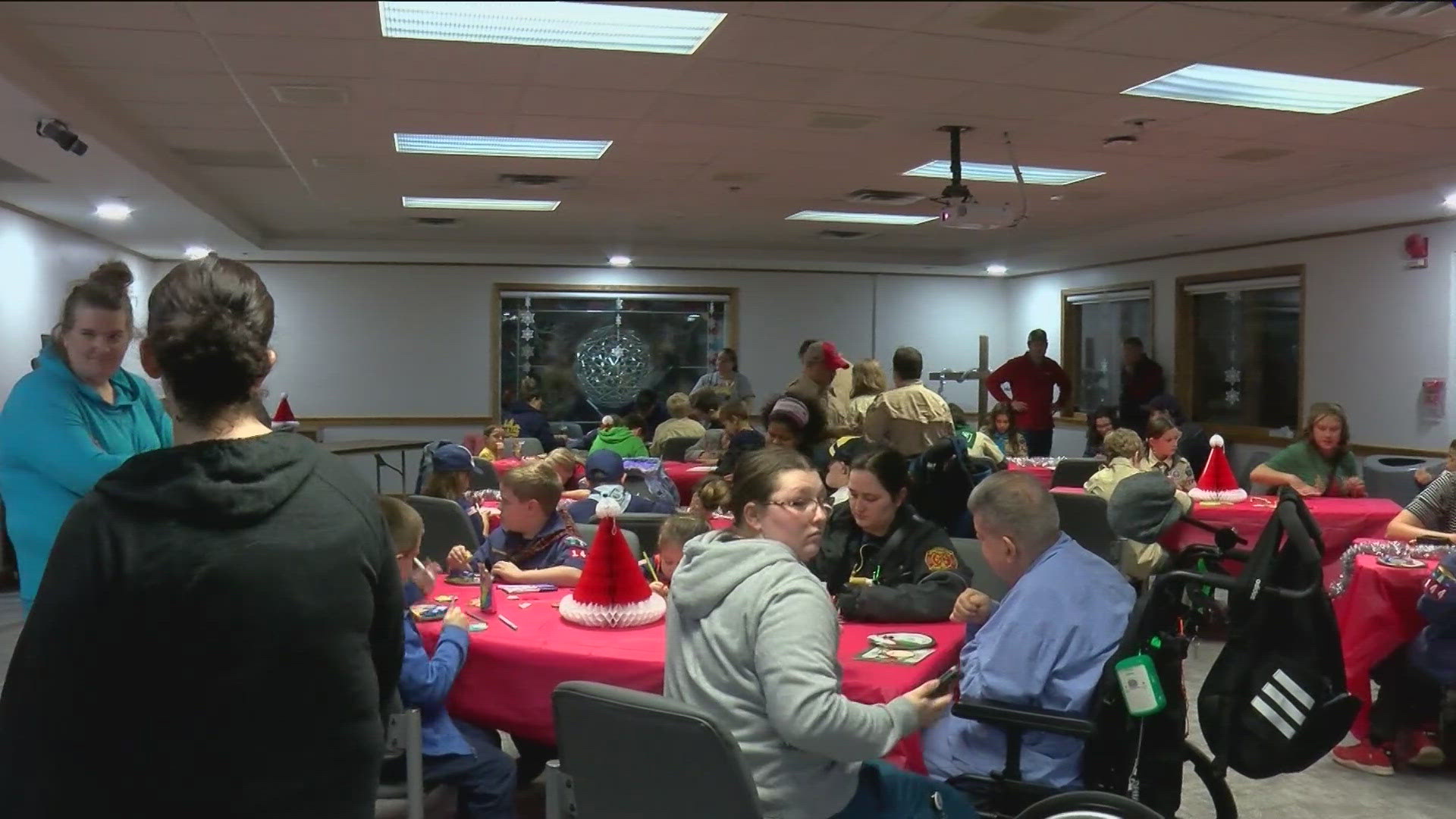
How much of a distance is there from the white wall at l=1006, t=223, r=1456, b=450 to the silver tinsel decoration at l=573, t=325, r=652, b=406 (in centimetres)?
568

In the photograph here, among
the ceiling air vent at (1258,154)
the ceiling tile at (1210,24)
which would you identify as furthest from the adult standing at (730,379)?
the ceiling tile at (1210,24)

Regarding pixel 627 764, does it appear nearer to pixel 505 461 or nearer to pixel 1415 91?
pixel 1415 91

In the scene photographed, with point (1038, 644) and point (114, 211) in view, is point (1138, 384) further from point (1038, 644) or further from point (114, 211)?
point (1038, 644)

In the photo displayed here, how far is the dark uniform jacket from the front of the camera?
9.14 feet

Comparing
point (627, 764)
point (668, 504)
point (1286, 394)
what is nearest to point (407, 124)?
point (668, 504)

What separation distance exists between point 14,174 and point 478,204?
3029 millimetres

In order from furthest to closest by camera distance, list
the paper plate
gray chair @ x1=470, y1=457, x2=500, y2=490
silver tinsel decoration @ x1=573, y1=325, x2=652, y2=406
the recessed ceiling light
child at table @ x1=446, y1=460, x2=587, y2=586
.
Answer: silver tinsel decoration @ x1=573, y1=325, x2=652, y2=406
the recessed ceiling light
gray chair @ x1=470, y1=457, x2=500, y2=490
child at table @ x1=446, y1=460, x2=587, y2=586
the paper plate

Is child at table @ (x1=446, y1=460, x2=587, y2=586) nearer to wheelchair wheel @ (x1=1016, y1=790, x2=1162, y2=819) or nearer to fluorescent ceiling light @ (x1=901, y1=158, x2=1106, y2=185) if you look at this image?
wheelchair wheel @ (x1=1016, y1=790, x2=1162, y2=819)

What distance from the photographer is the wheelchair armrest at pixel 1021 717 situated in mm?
2141

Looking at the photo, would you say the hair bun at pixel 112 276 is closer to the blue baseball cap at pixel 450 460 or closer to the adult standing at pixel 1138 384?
the blue baseball cap at pixel 450 460

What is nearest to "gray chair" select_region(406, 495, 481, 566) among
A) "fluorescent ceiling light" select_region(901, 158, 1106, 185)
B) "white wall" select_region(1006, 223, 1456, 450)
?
"fluorescent ceiling light" select_region(901, 158, 1106, 185)

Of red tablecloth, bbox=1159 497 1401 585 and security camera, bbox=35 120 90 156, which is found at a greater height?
security camera, bbox=35 120 90 156

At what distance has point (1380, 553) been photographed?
12.3ft

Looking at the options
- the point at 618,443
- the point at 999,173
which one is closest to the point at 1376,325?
the point at 999,173
